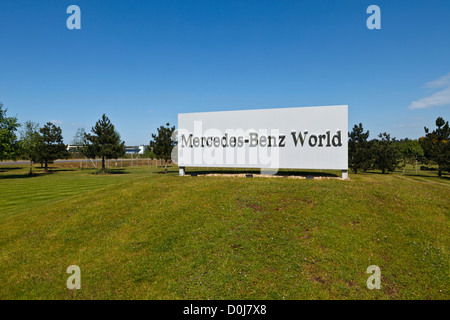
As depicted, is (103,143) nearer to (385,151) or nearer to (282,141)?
(282,141)

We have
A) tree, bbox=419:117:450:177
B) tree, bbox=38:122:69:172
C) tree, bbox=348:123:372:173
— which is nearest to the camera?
tree, bbox=348:123:372:173

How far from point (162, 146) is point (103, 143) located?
1618 cm

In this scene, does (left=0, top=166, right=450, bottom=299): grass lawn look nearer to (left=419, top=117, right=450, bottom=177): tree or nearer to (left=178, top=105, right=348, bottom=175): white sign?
(left=178, top=105, right=348, bottom=175): white sign

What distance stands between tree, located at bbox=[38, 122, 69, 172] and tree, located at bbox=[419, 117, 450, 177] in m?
75.9

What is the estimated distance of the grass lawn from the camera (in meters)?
7.68

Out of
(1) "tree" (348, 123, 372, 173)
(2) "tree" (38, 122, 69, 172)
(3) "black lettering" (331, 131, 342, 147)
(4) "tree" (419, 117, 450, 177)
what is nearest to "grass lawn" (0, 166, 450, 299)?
(3) "black lettering" (331, 131, 342, 147)

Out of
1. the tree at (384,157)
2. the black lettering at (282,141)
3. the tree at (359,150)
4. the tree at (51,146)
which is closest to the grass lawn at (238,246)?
the black lettering at (282,141)

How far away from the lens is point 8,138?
3994cm

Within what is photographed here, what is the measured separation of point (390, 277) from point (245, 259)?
203 inches

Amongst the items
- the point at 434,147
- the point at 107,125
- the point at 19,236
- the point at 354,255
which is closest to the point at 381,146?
the point at 434,147

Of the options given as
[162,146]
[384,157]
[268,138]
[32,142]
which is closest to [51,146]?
[32,142]

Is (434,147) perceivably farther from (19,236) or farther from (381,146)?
(19,236)

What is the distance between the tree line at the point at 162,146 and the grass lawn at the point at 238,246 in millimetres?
17197

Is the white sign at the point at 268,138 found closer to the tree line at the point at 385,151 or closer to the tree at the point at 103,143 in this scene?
the tree line at the point at 385,151
